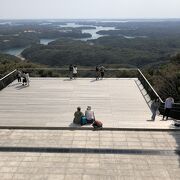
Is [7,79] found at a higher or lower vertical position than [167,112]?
lower

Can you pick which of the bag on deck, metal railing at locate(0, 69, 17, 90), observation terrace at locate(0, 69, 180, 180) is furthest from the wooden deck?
the bag on deck

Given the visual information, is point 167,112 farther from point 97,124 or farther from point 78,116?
point 78,116

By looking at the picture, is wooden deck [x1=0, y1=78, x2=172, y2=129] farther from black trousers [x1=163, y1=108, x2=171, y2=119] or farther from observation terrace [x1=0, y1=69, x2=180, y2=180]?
black trousers [x1=163, y1=108, x2=171, y2=119]

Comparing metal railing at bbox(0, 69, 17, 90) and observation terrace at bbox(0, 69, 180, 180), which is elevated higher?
observation terrace at bbox(0, 69, 180, 180)

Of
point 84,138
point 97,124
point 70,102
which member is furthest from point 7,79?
point 84,138

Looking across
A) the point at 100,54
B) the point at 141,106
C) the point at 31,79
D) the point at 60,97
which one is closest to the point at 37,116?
the point at 60,97

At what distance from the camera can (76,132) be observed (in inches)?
486

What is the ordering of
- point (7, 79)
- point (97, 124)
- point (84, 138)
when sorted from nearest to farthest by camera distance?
point (84, 138)
point (97, 124)
point (7, 79)

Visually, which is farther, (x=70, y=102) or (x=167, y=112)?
(x=70, y=102)

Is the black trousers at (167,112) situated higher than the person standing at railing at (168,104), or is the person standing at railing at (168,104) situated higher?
the person standing at railing at (168,104)

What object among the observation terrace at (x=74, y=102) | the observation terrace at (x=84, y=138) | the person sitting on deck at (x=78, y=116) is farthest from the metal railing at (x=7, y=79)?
the person sitting on deck at (x=78, y=116)

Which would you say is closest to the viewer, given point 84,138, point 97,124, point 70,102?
point 84,138

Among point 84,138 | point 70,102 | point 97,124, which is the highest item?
point 97,124

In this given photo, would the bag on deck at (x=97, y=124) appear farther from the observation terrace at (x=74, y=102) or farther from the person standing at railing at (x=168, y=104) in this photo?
the person standing at railing at (x=168, y=104)
